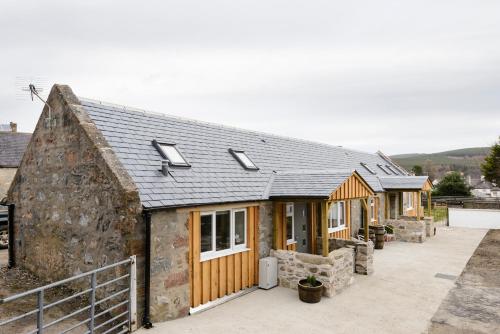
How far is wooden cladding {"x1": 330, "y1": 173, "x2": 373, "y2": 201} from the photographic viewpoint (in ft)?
34.7

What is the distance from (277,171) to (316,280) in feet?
15.2

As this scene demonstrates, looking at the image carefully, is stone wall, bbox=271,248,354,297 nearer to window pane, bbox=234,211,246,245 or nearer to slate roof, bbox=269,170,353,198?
window pane, bbox=234,211,246,245

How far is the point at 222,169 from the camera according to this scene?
1125 centimetres

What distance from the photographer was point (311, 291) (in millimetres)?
9391

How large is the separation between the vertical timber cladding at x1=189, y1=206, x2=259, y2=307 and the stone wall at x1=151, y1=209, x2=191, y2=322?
24cm

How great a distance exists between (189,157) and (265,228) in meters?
3.26

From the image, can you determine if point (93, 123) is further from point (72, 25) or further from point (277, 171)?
point (277, 171)

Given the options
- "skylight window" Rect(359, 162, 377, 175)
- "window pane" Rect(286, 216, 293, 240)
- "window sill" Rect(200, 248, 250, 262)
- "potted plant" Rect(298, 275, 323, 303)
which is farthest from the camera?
"skylight window" Rect(359, 162, 377, 175)

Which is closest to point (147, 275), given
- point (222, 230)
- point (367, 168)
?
point (222, 230)

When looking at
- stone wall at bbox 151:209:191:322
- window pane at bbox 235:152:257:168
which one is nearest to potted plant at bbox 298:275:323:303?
stone wall at bbox 151:209:191:322

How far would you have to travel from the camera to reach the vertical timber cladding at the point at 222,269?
8.81 m

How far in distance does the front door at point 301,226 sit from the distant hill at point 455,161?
73.9 m

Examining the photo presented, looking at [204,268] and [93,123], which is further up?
[93,123]

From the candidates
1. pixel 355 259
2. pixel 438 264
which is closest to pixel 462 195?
A: pixel 438 264
